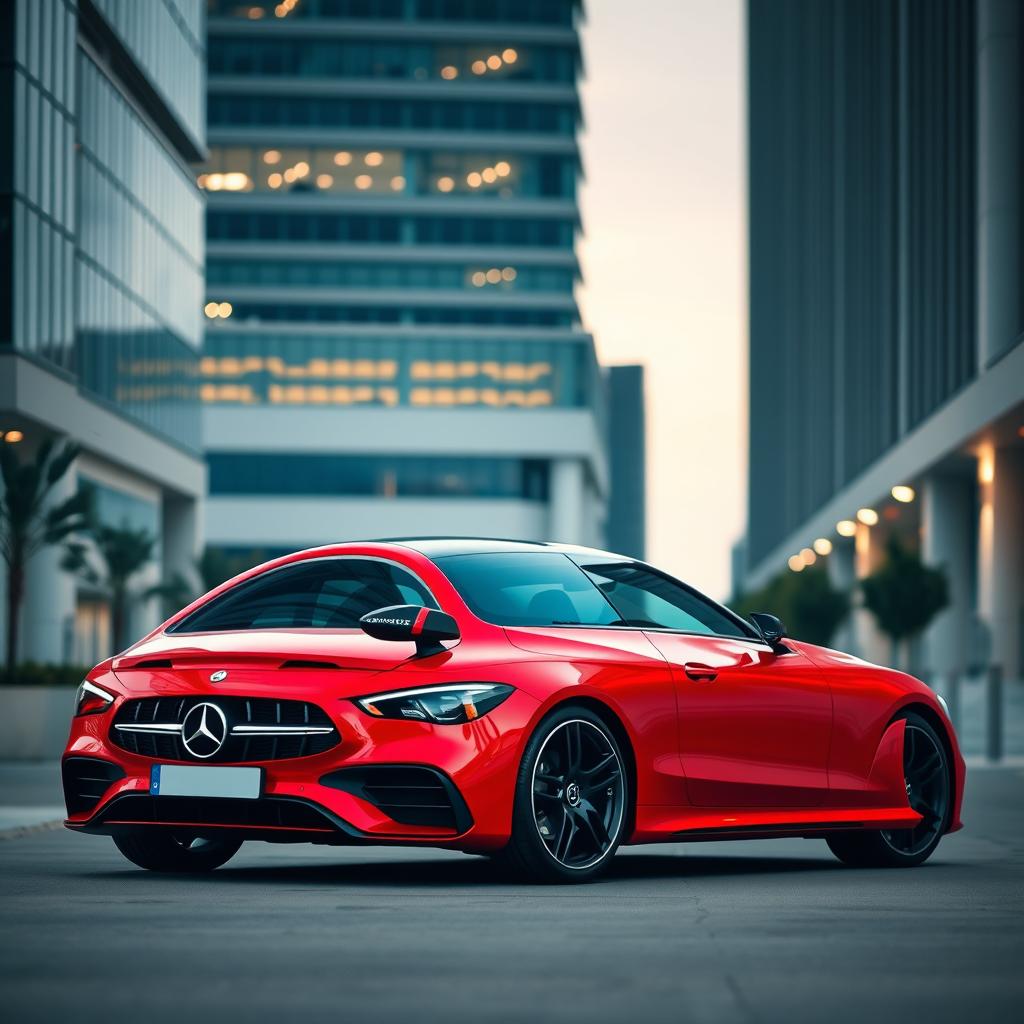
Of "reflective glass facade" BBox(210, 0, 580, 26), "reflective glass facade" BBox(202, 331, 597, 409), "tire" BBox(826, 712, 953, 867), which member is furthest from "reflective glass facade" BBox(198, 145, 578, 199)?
"tire" BBox(826, 712, 953, 867)

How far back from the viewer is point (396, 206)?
4274 inches

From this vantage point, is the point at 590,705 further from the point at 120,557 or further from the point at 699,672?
the point at 120,557

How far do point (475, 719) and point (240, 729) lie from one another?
2.97 feet

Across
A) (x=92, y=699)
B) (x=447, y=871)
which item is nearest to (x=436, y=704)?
(x=92, y=699)

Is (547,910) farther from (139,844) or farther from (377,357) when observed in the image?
(377,357)

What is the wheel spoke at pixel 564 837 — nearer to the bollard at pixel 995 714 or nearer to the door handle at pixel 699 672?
the door handle at pixel 699 672

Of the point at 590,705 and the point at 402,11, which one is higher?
the point at 402,11

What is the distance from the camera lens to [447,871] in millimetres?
9625

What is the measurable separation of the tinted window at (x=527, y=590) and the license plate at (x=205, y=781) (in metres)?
1.16

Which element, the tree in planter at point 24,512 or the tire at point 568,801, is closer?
the tire at point 568,801

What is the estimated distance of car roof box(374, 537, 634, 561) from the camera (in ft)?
29.7

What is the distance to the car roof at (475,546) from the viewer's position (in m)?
9.05

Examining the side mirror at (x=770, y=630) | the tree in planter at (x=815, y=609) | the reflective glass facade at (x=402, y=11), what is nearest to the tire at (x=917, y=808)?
the side mirror at (x=770, y=630)

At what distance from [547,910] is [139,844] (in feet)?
8.26
